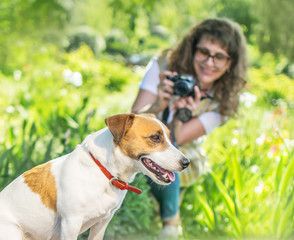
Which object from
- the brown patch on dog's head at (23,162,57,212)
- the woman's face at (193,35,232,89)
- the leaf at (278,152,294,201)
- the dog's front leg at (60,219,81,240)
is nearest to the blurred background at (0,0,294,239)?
the leaf at (278,152,294,201)

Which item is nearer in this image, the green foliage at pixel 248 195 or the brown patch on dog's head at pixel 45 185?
the brown patch on dog's head at pixel 45 185

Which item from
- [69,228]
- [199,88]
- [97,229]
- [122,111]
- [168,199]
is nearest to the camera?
[69,228]

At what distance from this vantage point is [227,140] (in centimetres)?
453

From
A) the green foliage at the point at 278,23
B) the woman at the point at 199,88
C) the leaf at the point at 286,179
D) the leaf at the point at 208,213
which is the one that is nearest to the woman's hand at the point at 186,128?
the woman at the point at 199,88

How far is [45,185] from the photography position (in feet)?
4.90

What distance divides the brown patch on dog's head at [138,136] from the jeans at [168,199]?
1.19 meters

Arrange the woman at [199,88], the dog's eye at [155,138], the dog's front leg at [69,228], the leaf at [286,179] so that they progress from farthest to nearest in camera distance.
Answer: the woman at [199,88] → the leaf at [286,179] → the dog's eye at [155,138] → the dog's front leg at [69,228]

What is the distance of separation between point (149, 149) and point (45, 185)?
479 millimetres

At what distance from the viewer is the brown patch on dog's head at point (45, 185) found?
148cm

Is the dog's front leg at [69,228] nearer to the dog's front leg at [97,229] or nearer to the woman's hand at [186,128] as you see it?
the dog's front leg at [97,229]

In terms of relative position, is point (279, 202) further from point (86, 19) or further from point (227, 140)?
point (86, 19)

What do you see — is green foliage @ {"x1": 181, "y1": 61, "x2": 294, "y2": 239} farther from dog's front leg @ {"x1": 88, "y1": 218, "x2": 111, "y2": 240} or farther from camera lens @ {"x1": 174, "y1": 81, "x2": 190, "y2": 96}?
dog's front leg @ {"x1": 88, "y1": 218, "x2": 111, "y2": 240}

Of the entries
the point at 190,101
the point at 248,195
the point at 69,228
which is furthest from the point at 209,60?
the point at 69,228

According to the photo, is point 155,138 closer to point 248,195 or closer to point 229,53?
point 229,53
